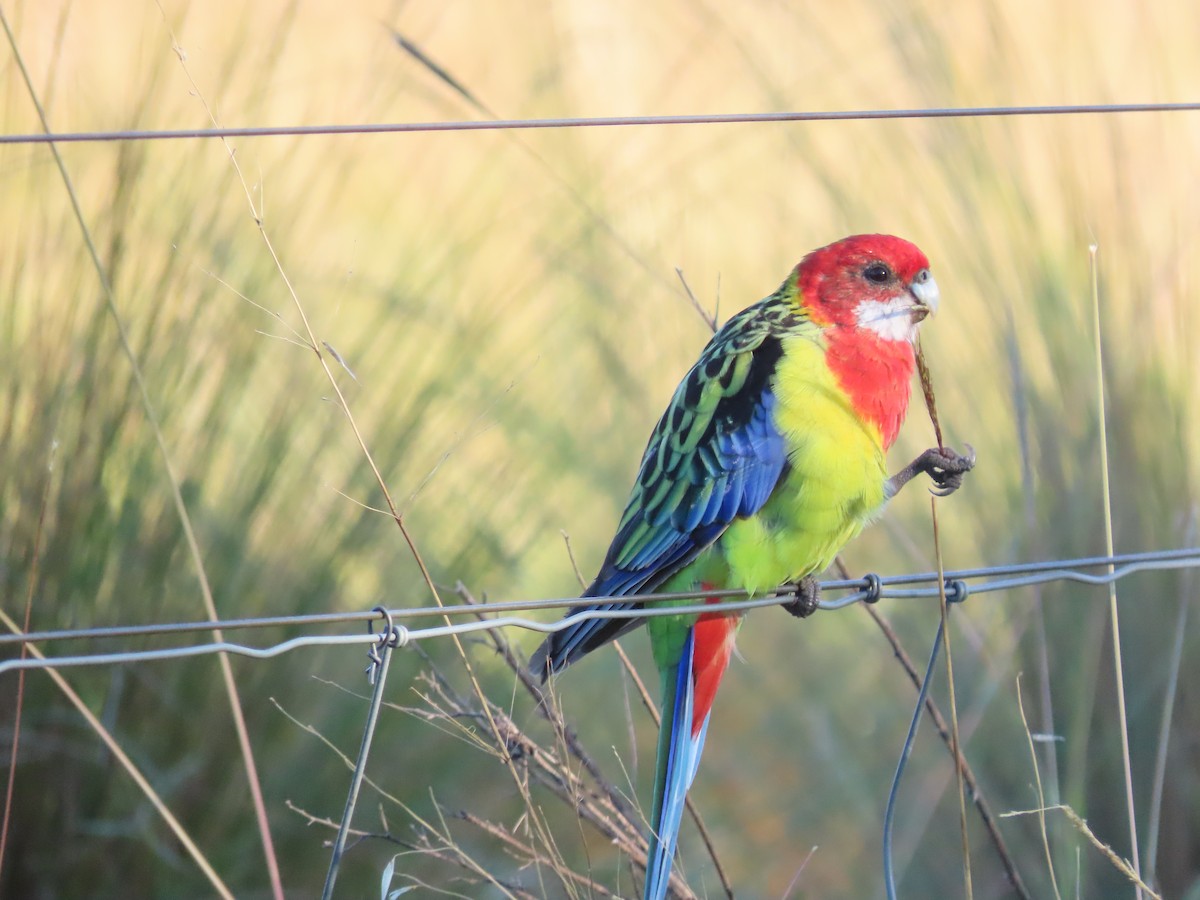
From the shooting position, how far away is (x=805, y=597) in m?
2.06

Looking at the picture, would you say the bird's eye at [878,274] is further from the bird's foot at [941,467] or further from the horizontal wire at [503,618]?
the horizontal wire at [503,618]

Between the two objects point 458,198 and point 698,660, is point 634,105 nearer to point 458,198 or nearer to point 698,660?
point 458,198

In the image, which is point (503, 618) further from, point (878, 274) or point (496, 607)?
point (878, 274)

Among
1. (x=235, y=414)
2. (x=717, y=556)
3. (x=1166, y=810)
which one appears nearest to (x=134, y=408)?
(x=235, y=414)

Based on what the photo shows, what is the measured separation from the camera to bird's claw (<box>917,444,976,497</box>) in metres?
2.01

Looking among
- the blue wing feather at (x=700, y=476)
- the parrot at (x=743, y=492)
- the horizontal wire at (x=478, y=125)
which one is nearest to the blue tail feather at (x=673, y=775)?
the parrot at (x=743, y=492)

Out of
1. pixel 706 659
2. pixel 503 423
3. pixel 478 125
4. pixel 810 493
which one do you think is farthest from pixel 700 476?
pixel 503 423

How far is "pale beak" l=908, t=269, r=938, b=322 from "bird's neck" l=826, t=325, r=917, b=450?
0.35 ft

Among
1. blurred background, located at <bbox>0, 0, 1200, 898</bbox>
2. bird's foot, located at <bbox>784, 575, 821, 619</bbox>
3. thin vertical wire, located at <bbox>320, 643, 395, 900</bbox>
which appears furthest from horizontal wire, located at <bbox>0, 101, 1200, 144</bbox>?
bird's foot, located at <bbox>784, 575, 821, 619</bbox>

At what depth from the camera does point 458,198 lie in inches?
113

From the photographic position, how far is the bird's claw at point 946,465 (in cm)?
201

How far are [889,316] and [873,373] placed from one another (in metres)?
0.18

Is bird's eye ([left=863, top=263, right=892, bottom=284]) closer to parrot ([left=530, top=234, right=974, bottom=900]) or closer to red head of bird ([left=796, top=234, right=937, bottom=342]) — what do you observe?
red head of bird ([left=796, top=234, right=937, bottom=342])

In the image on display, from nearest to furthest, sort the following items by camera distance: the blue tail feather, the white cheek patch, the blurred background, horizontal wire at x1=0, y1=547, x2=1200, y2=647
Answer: horizontal wire at x1=0, y1=547, x2=1200, y2=647 < the blue tail feather < the white cheek patch < the blurred background
